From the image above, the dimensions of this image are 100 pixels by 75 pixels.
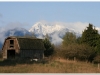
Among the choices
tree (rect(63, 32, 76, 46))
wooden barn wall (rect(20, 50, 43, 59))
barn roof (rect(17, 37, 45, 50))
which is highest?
tree (rect(63, 32, 76, 46))

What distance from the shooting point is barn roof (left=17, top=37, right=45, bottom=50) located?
49344 mm

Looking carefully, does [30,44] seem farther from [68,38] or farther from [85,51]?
[85,51]

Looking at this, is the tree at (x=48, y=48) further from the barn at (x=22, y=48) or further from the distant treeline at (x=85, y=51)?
the distant treeline at (x=85, y=51)

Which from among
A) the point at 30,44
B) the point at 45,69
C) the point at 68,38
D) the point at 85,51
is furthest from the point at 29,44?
the point at 45,69

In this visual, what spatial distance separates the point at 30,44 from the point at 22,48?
8.59ft

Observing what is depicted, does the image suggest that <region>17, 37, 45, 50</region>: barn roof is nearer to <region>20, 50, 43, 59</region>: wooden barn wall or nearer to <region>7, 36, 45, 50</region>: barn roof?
<region>7, 36, 45, 50</region>: barn roof

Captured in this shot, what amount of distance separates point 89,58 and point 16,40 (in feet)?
49.7

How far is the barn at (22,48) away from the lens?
48.8m

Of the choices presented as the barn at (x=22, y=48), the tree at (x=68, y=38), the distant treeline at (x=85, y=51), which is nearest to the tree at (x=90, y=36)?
the distant treeline at (x=85, y=51)

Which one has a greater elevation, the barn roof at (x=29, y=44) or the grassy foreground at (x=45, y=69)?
the barn roof at (x=29, y=44)

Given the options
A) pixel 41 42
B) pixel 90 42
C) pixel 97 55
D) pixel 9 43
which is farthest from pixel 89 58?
pixel 9 43

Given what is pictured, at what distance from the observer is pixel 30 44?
51.0 metres

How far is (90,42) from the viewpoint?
159 feet

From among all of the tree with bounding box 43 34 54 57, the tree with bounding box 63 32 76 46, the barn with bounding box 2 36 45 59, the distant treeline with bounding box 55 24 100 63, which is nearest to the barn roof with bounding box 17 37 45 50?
the barn with bounding box 2 36 45 59
